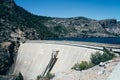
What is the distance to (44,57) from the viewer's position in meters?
84.2

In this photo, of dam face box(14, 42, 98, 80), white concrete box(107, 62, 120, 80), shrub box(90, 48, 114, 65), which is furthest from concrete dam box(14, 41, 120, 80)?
white concrete box(107, 62, 120, 80)

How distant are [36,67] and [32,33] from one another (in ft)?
177

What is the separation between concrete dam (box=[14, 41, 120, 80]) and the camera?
61.4 metres

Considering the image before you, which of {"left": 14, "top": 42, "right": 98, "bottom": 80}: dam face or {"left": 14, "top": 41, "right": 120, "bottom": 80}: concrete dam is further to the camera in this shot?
{"left": 14, "top": 42, "right": 98, "bottom": 80}: dam face

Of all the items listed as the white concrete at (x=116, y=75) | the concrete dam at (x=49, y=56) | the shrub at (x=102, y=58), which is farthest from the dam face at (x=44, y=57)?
the white concrete at (x=116, y=75)

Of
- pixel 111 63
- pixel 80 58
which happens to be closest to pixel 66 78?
pixel 111 63

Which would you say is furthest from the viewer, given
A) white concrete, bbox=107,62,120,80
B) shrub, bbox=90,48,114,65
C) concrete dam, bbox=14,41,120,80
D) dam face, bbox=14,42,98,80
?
dam face, bbox=14,42,98,80

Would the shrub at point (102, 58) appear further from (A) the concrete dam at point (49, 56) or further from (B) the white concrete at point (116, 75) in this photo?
(B) the white concrete at point (116, 75)

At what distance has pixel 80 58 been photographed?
5916 cm

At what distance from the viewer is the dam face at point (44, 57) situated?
203 ft

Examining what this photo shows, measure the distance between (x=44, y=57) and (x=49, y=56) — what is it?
333cm

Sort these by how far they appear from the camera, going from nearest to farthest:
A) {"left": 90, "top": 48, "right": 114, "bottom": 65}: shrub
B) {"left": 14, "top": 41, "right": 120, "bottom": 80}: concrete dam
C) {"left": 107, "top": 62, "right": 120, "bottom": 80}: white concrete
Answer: {"left": 107, "top": 62, "right": 120, "bottom": 80}: white concrete, {"left": 90, "top": 48, "right": 114, "bottom": 65}: shrub, {"left": 14, "top": 41, "right": 120, "bottom": 80}: concrete dam

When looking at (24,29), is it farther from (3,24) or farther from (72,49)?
(72,49)

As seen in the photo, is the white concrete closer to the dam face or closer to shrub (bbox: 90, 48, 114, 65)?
shrub (bbox: 90, 48, 114, 65)
